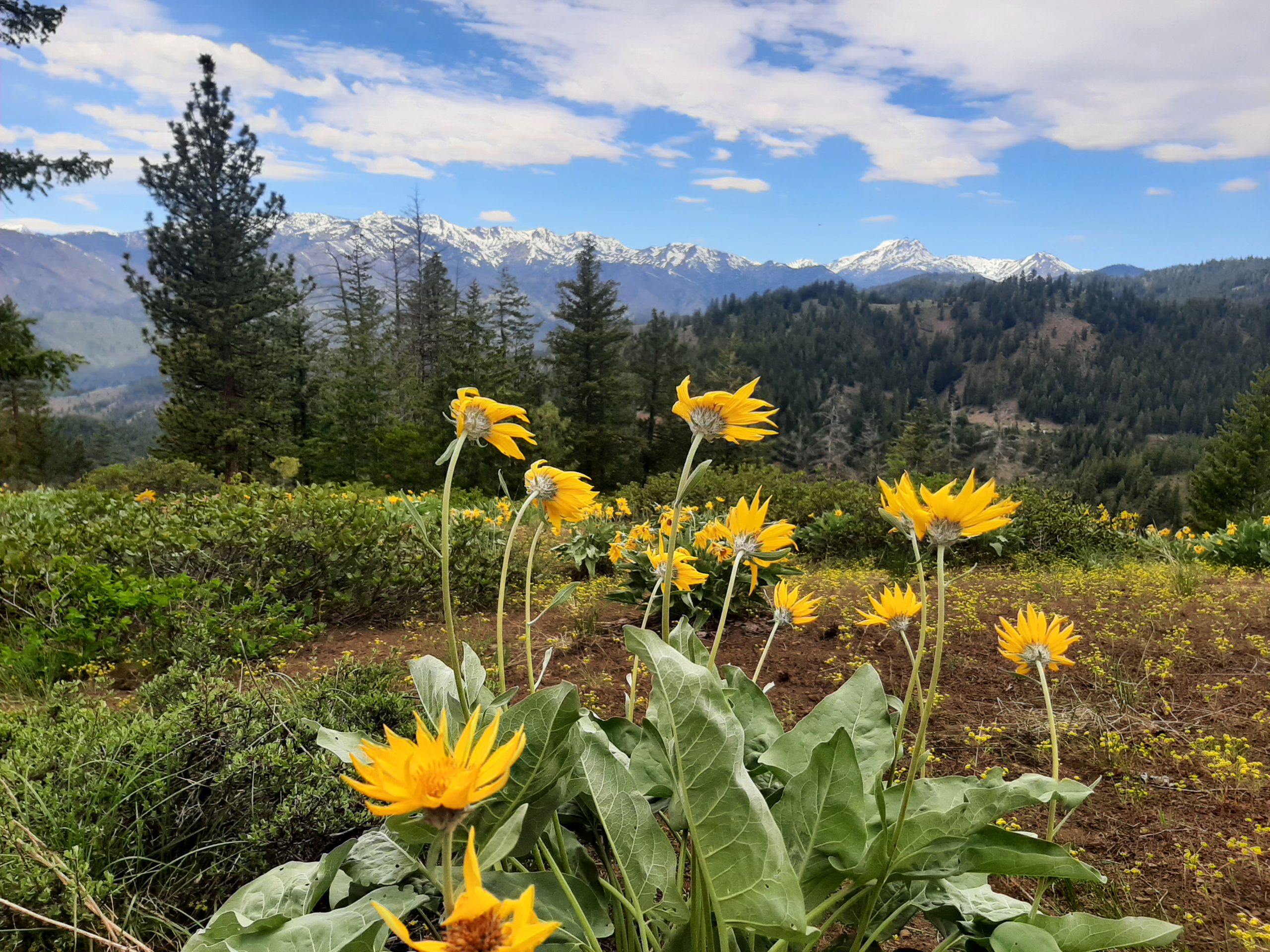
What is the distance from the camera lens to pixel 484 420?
47.2 inches

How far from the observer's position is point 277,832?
1.69 metres

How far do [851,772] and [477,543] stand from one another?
4.38 meters

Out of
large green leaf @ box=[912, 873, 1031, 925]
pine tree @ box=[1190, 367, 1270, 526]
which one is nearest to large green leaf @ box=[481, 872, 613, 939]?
large green leaf @ box=[912, 873, 1031, 925]

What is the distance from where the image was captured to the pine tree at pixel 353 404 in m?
23.9

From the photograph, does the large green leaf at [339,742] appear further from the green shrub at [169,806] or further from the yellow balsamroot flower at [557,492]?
the green shrub at [169,806]

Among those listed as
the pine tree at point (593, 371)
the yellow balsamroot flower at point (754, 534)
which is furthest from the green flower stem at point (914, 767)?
the pine tree at point (593, 371)

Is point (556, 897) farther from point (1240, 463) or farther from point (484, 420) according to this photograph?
point (1240, 463)

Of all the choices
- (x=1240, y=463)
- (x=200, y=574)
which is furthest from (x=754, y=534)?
(x=1240, y=463)

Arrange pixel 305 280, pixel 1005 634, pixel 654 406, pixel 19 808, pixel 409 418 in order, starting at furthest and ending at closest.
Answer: pixel 654 406, pixel 409 418, pixel 305 280, pixel 19 808, pixel 1005 634

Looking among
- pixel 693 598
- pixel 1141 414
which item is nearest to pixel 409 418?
pixel 693 598

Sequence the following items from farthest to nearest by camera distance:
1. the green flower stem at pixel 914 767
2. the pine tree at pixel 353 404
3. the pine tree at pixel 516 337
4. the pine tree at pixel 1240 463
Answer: the pine tree at pixel 1240 463 < the pine tree at pixel 516 337 < the pine tree at pixel 353 404 < the green flower stem at pixel 914 767

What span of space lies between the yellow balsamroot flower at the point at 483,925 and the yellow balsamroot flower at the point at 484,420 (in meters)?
0.71

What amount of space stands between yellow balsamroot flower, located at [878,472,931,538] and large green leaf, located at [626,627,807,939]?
373mm

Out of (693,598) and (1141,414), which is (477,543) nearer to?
(693,598)
